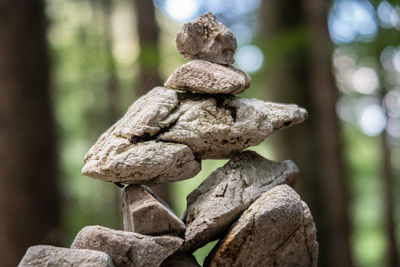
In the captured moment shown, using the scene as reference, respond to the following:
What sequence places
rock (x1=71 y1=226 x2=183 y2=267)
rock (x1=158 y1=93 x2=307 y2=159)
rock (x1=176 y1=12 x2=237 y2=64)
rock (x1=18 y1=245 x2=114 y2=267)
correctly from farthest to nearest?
rock (x1=176 y1=12 x2=237 y2=64) → rock (x1=158 y1=93 x2=307 y2=159) → rock (x1=71 y1=226 x2=183 y2=267) → rock (x1=18 y1=245 x2=114 y2=267)

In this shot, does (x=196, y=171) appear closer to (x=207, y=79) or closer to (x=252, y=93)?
(x=207, y=79)

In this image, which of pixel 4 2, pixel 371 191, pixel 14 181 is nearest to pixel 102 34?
pixel 4 2

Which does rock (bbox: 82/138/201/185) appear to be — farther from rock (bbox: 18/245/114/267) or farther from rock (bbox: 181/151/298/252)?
rock (bbox: 18/245/114/267)

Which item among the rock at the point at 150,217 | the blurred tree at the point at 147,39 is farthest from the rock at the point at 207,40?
the blurred tree at the point at 147,39

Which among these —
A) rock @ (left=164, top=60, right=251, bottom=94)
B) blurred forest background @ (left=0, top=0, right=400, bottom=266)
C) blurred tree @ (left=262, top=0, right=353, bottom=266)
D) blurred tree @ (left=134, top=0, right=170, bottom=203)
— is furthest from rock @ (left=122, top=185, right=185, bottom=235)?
blurred tree @ (left=262, top=0, right=353, bottom=266)

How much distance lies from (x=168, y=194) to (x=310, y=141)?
7.28ft

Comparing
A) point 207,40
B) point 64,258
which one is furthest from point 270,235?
point 207,40

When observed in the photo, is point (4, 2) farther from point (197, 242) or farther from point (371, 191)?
point (371, 191)

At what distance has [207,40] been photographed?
2.63 metres

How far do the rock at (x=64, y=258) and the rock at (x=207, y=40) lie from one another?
51.7 inches

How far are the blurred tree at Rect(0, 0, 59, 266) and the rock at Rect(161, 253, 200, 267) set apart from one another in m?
2.47

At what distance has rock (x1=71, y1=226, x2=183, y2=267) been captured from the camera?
217 centimetres

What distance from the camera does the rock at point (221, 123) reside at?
2.39 m

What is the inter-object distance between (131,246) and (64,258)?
336mm
